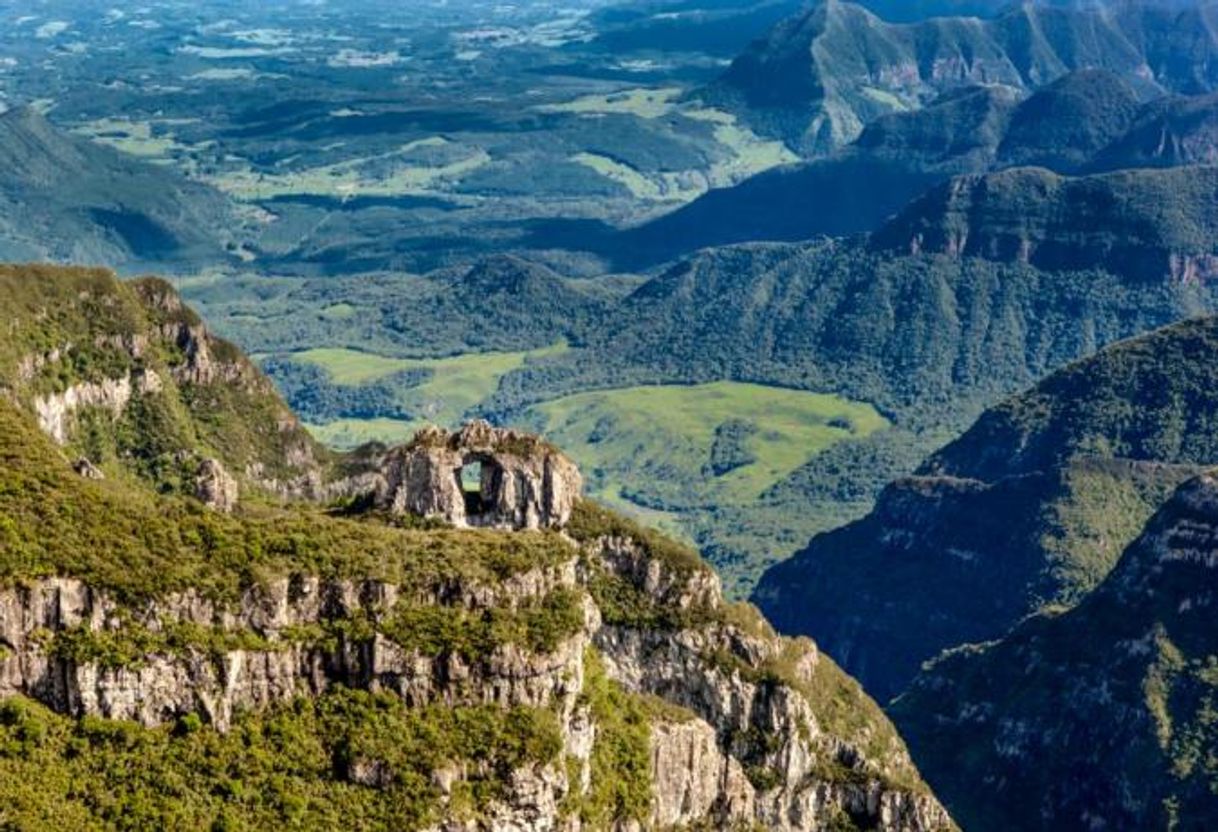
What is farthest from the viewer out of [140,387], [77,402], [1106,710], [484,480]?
[1106,710]

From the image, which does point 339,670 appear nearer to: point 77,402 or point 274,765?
point 274,765

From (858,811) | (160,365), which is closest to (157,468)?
(160,365)

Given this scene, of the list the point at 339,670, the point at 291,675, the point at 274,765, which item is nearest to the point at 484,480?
the point at 339,670

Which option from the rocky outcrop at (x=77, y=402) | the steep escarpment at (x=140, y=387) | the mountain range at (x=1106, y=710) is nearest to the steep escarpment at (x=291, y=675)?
the steep escarpment at (x=140, y=387)

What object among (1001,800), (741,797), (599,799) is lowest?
(1001,800)

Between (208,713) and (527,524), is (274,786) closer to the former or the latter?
(208,713)

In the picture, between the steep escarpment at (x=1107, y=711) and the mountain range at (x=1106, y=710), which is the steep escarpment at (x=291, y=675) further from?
the mountain range at (x=1106, y=710)
